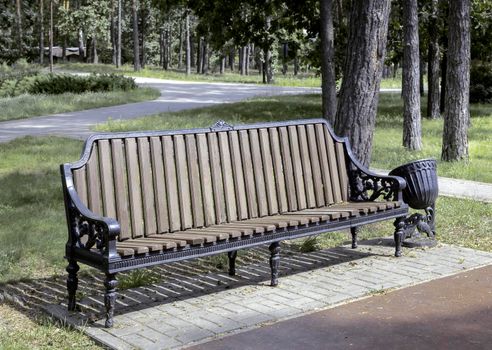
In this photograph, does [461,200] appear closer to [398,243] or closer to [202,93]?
[398,243]

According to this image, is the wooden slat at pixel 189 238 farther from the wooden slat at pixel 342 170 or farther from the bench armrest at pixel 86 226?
the wooden slat at pixel 342 170

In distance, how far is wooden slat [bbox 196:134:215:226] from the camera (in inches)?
253

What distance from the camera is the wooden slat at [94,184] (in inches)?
226

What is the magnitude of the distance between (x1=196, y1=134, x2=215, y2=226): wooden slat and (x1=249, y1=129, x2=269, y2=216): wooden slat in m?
0.49

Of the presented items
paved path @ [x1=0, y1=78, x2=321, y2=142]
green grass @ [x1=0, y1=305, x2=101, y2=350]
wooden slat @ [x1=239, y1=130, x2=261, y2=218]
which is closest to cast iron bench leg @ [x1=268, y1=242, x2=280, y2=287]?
wooden slat @ [x1=239, y1=130, x2=261, y2=218]

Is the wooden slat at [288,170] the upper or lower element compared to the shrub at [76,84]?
lower

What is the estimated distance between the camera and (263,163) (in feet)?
22.8

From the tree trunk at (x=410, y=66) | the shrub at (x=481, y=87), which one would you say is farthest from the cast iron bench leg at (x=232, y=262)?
the shrub at (x=481, y=87)

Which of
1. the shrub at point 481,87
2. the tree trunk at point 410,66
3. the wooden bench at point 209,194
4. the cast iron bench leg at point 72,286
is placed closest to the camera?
the wooden bench at point 209,194

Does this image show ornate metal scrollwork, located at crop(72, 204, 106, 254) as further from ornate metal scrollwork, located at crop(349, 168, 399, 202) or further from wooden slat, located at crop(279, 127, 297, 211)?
ornate metal scrollwork, located at crop(349, 168, 399, 202)

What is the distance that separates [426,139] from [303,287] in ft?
43.0

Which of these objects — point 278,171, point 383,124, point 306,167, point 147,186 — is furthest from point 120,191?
point 383,124

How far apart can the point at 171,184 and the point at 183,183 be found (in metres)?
0.12

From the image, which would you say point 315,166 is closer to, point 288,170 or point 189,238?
point 288,170
